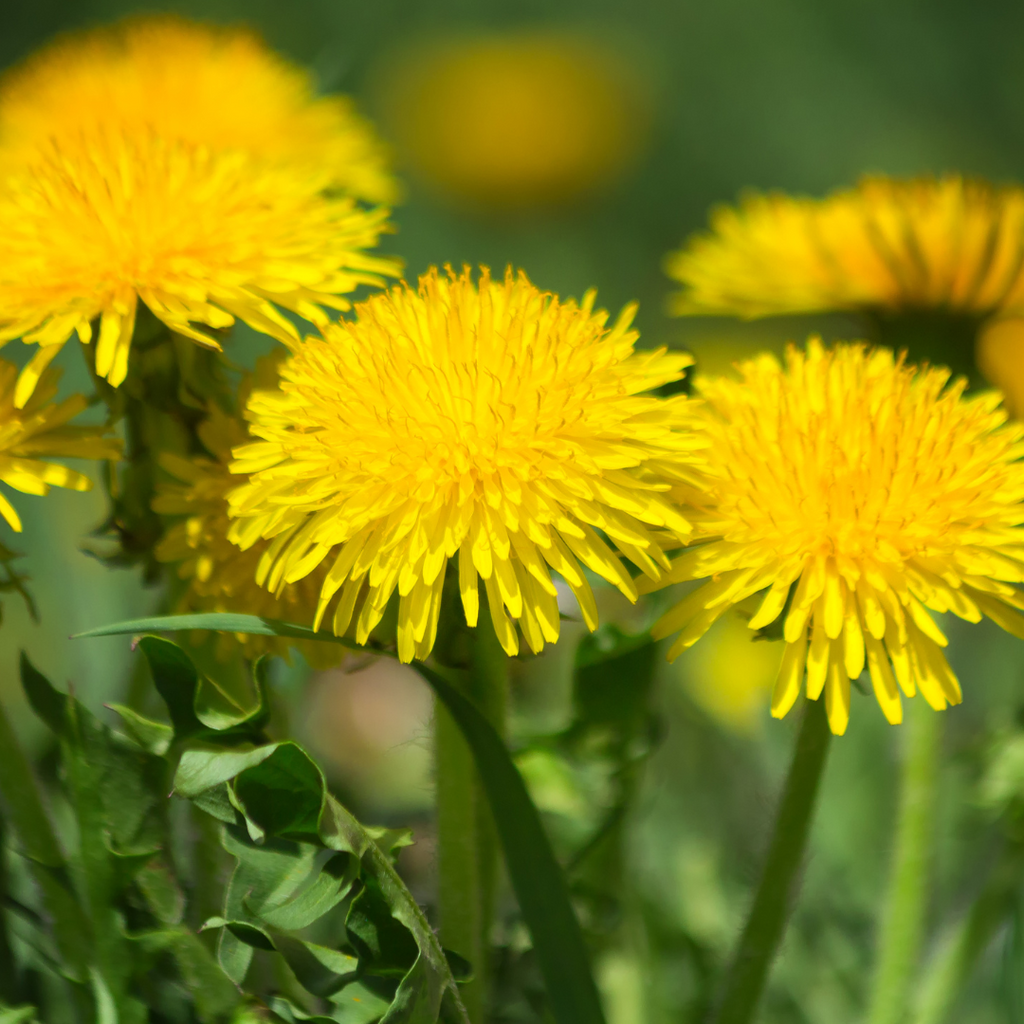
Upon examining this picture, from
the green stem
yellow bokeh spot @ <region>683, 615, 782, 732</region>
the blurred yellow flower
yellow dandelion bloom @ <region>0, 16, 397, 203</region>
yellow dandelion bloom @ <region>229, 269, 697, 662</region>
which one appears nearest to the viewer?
yellow dandelion bloom @ <region>229, 269, 697, 662</region>

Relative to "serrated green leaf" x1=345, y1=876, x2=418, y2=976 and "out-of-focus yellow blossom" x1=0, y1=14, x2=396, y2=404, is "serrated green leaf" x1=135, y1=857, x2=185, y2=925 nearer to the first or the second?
"serrated green leaf" x1=345, y1=876, x2=418, y2=976

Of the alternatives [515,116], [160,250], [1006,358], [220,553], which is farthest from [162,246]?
[515,116]

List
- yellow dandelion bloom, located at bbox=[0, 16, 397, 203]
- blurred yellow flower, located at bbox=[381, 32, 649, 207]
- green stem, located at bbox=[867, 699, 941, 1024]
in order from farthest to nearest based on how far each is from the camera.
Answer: blurred yellow flower, located at bbox=[381, 32, 649, 207], yellow dandelion bloom, located at bbox=[0, 16, 397, 203], green stem, located at bbox=[867, 699, 941, 1024]

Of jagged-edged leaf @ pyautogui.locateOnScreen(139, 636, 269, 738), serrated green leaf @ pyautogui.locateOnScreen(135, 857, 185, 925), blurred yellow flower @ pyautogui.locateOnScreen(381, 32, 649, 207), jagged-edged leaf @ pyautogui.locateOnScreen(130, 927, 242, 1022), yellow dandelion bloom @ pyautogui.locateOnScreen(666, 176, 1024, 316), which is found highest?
blurred yellow flower @ pyautogui.locateOnScreen(381, 32, 649, 207)

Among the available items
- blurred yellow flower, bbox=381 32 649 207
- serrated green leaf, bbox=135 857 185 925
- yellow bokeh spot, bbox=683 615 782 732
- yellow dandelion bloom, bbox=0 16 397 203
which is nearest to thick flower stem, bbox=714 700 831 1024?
serrated green leaf, bbox=135 857 185 925

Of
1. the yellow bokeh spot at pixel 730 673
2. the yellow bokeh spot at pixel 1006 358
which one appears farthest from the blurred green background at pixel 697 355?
the yellow bokeh spot at pixel 1006 358

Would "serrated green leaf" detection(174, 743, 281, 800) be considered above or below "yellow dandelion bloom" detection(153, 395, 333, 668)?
below

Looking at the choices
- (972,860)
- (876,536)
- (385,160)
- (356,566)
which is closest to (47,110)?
(385,160)

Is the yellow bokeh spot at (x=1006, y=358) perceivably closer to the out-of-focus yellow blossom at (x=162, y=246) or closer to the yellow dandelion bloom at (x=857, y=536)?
the yellow dandelion bloom at (x=857, y=536)

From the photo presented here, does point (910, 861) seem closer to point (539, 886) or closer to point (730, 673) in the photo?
point (539, 886)
